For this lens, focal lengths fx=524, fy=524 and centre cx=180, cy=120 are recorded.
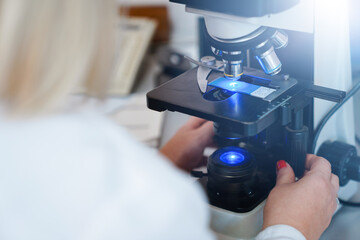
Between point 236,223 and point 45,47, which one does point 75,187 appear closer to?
point 45,47

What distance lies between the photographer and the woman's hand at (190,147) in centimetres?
100

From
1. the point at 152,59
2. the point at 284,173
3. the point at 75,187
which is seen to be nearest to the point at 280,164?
the point at 284,173

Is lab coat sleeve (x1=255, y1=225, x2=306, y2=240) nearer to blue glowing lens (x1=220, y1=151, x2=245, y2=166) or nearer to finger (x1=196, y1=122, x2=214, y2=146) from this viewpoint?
blue glowing lens (x1=220, y1=151, x2=245, y2=166)

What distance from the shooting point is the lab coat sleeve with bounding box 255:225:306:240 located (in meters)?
0.71

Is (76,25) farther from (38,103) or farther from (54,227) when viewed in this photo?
(54,227)

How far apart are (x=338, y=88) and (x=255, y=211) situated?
10.0 inches

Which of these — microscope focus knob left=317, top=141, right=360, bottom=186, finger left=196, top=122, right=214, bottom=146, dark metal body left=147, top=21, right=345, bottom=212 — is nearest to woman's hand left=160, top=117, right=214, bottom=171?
finger left=196, top=122, right=214, bottom=146

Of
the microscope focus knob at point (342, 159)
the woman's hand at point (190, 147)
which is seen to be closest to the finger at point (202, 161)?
the woman's hand at point (190, 147)

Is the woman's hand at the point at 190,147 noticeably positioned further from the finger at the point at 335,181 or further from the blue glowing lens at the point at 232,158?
the finger at the point at 335,181

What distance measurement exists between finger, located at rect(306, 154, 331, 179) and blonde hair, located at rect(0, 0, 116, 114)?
0.42m

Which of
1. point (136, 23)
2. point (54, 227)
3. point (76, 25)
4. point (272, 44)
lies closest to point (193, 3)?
point (272, 44)

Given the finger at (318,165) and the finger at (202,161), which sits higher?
the finger at (318,165)

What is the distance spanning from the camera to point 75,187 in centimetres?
56

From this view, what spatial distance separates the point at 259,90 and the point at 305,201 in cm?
19
